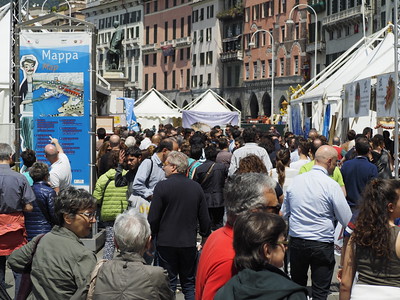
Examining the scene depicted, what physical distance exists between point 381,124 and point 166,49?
86796 mm

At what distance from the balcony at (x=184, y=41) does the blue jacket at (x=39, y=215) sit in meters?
91.1

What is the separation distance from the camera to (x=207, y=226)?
28.3ft

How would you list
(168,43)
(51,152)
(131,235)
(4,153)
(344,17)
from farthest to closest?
(168,43), (344,17), (51,152), (4,153), (131,235)

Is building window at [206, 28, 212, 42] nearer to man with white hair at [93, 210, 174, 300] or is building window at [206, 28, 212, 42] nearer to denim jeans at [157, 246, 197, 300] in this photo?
denim jeans at [157, 246, 197, 300]

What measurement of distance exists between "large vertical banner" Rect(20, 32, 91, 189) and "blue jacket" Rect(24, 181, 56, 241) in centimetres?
339

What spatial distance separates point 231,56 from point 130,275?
84.3 metres

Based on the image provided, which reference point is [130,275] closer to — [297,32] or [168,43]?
[297,32]

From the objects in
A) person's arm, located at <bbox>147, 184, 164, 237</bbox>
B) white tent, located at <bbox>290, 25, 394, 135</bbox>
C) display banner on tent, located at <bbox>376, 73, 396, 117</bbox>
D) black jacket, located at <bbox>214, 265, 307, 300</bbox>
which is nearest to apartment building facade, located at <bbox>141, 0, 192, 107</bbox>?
white tent, located at <bbox>290, 25, 394, 135</bbox>

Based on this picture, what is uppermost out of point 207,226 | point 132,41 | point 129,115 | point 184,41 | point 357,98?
point 132,41

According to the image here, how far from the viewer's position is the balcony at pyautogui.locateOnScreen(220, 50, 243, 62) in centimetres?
8744

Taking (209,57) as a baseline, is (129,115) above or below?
below

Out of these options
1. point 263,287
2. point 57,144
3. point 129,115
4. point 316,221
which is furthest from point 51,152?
point 129,115

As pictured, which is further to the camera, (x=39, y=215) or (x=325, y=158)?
(x=39, y=215)

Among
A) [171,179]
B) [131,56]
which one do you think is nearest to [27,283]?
[171,179]
